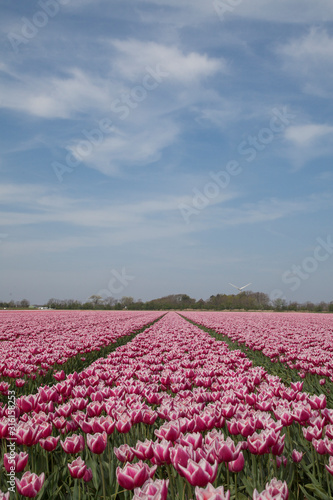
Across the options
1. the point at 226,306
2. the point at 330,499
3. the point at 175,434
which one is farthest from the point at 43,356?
the point at 226,306

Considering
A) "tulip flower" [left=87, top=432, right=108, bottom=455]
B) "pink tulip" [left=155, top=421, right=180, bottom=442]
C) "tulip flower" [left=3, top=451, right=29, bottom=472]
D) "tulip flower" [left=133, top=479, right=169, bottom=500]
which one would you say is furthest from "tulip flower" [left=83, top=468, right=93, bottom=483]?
"tulip flower" [left=133, top=479, right=169, bottom=500]

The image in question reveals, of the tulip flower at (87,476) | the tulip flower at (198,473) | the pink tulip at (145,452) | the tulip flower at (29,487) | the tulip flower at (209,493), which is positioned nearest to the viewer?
the tulip flower at (209,493)

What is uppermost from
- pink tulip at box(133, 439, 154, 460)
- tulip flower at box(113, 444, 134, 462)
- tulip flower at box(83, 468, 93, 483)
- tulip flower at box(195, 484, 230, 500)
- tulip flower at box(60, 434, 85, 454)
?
tulip flower at box(195, 484, 230, 500)

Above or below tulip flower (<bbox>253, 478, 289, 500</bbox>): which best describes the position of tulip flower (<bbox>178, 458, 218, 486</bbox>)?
above

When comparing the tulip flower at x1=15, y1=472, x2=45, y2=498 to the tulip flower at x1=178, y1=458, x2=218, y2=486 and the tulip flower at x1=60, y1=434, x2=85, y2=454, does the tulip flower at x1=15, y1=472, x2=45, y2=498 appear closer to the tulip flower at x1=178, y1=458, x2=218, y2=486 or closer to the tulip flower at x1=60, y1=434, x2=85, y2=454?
the tulip flower at x1=60, y1=434, x2=85, y2=454

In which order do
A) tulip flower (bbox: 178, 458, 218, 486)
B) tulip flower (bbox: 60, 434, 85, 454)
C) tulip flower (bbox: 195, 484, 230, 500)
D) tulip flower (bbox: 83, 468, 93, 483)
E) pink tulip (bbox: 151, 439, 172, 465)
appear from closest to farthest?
tulip flower (bbox: 195, 484, 230, 500), tulip flower (bbox: 178, 458, 218, 486), pink tulip (bbox: 151, 439, 172, 465), tulip flower (bbox: 83, 468, 93, 483), tulip flower (bbox: 60, 434, 85, 454)

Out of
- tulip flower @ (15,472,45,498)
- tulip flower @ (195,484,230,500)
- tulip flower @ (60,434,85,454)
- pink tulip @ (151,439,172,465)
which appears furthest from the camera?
tulip flower @ (60,434,85,454)

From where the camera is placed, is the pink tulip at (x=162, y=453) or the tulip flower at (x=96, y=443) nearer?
the pink tulip at (x=162, y=453)

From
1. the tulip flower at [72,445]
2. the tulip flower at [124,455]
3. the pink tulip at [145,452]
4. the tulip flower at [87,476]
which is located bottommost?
the tulip flower at [87,476]

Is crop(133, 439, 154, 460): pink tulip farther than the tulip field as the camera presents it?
Yes

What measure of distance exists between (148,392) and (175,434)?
141 cm

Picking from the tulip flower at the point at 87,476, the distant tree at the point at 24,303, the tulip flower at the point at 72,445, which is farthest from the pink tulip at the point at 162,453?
the distant tree at the point at 24,303

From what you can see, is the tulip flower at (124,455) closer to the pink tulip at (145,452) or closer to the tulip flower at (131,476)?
the pink tulip at (145,452)

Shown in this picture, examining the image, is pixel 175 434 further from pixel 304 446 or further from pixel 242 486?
pixel 304 446
